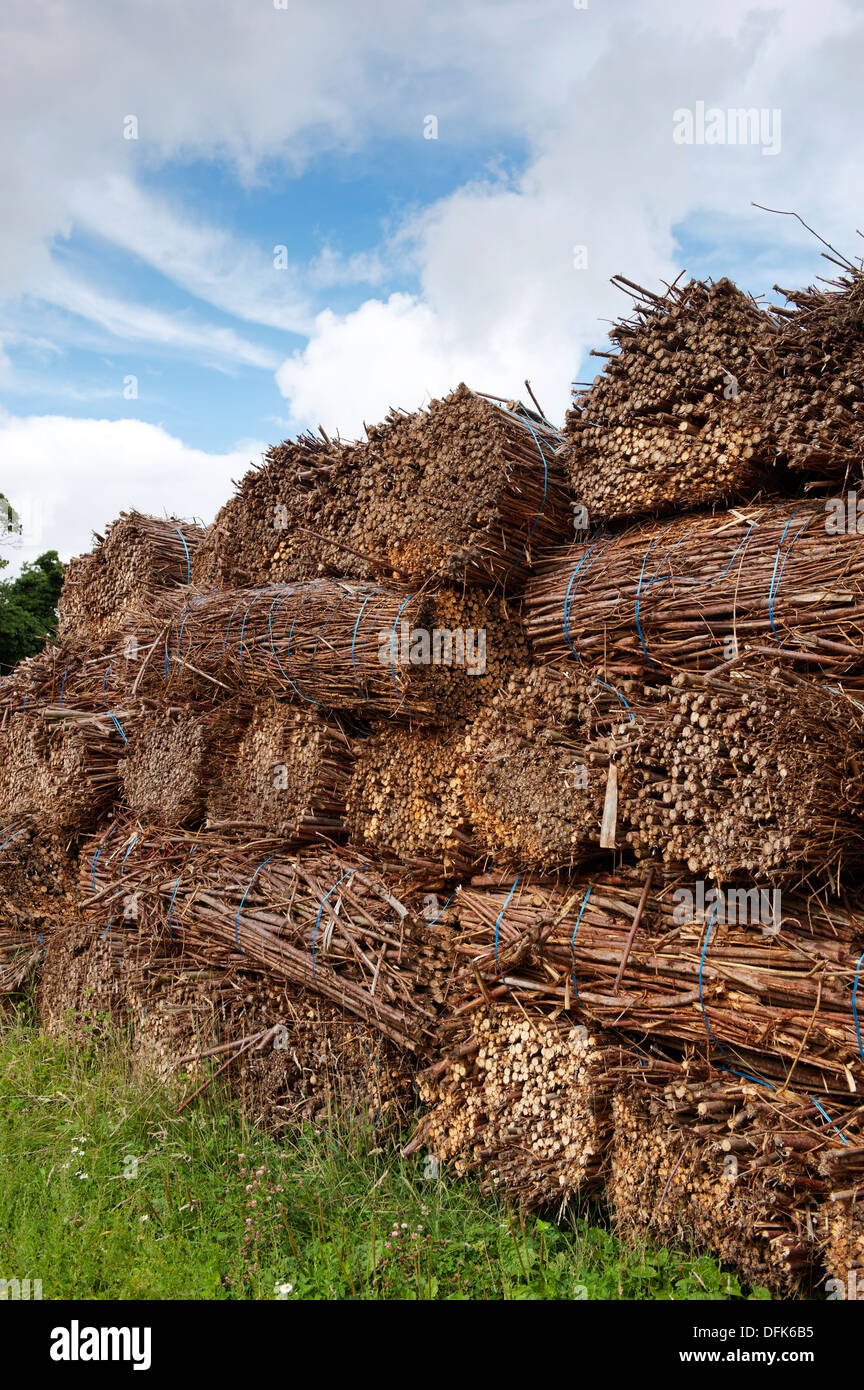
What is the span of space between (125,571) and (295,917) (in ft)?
13.3

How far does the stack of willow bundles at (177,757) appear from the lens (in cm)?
608

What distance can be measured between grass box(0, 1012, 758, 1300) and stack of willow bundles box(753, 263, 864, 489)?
3.04 metres

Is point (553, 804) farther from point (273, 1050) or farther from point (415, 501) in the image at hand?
point (273, 1050)

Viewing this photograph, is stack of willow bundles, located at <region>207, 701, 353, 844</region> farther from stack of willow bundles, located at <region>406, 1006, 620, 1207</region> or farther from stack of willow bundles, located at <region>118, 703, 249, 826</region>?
stack of willow bundles, located at <region>406, 1006, 620, 1207</region>

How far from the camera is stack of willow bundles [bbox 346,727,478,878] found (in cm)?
475

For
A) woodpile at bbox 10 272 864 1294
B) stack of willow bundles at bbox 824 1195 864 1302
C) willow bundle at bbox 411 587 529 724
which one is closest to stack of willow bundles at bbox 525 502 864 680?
woodpile at bbox 10 272 864 1294


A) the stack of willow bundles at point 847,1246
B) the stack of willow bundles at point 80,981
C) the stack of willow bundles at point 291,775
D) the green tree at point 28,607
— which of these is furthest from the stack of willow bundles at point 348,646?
the green tree at point 28,607

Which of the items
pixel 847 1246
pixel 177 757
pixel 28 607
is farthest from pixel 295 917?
pixel 28 607

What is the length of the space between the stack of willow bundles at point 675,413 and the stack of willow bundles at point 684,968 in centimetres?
173

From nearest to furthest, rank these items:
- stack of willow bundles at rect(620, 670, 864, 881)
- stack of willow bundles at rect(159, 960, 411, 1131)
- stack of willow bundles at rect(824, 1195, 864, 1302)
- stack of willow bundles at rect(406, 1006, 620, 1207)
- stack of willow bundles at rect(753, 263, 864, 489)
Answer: stack of willow bundles at rect(824, 1195, 864, 1302) < stack of willow bundles at rect(620, 670, 864, 881) < stack of willow bundles at rect(753, 263, 864, 489) < stack of willow bundles at rect(406, 1006, 620, 1207) < stack of willow bundles at rect(159, 960, 411, 1131)

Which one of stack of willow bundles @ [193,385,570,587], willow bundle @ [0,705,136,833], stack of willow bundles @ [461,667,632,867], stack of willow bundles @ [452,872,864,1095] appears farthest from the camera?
willow bundle @ [0,705,136,833]
